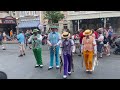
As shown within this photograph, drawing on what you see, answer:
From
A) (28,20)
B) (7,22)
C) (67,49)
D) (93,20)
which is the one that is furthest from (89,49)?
(7,22)

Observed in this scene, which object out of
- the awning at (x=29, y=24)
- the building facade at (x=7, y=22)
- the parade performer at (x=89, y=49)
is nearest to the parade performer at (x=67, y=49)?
the parade performer at (x=89, y=49)

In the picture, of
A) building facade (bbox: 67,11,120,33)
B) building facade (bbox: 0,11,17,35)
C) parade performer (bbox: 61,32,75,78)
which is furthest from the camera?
building facade (bbox: 0,11,17,35)

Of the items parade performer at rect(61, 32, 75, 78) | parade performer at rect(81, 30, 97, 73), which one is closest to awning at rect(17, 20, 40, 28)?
parade performer at rect(81, 30, 97, 73)

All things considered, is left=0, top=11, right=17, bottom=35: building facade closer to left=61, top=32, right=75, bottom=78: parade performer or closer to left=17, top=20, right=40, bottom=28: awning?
left=17, top=20, right=40, bottom=28: awning

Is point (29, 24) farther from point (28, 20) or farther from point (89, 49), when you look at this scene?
point (89, 49)

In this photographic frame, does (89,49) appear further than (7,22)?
No

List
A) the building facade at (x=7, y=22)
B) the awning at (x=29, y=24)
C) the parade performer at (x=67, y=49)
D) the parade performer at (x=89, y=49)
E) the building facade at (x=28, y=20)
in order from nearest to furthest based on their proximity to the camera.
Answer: the parade performer at (x=67, y=49), the parade performer at (x=89, y=49), the building facade at (x=28, y=20), the awning at (x=29, y=24), the building facade at (x=7, y=22)

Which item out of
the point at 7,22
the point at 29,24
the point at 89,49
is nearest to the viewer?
the point at 89,49

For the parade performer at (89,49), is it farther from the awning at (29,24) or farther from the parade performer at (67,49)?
the awning at (29,24)

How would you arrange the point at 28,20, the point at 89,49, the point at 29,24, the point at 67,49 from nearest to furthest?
1. the point at 67,49
2. the point at 89,49
3. the point at 29,24
4. the point at 28,20
